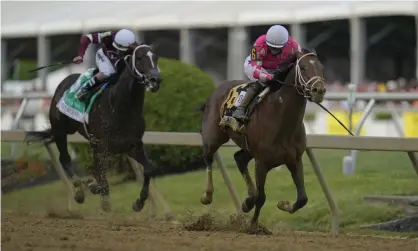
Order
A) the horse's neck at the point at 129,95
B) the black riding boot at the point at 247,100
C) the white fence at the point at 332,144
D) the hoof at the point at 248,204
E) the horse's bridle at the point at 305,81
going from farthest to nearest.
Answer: the horse's neck at the point at 129,95 < the hoof at the point at 248,204 < the black riding boot at the point at 247,100 < the white fence at the point at 332,144 < the horse's bridle at the point at 305,81

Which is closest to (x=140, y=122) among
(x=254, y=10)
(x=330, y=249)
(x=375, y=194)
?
(x=375, y=194)

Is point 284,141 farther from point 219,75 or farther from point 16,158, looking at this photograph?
point 219,75

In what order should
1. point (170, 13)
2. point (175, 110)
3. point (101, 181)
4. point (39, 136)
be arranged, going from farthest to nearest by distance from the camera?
point (170, 13), point (175, 110), point (39, 136), point (101, 181)

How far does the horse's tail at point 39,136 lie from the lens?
10.2 meters

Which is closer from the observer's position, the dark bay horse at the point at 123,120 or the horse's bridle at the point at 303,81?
the horse's bridle at the point at 303,81

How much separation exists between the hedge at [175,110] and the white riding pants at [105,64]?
195cm

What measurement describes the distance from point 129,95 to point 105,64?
0.61m

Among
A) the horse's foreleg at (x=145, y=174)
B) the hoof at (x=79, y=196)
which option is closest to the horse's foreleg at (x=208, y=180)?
the horse's foreleg at (x=145, y=174)

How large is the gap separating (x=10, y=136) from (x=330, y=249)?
5.43m

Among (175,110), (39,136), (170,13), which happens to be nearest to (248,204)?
(39,136)

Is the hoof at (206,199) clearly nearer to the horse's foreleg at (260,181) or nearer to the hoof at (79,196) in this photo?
the horse's foreleg at (260,181)

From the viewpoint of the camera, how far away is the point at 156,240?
650 cm

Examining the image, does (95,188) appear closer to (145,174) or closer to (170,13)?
(145,174)

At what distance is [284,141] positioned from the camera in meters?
7.50
